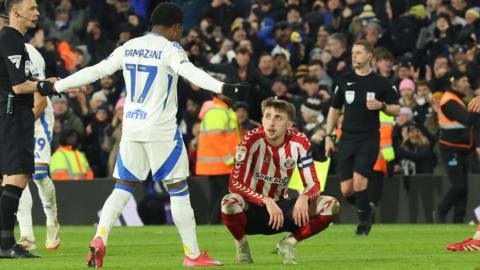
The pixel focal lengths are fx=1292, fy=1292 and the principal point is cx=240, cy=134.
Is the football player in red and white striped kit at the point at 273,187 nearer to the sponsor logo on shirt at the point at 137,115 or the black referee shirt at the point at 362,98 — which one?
the sponsor logo on shirt at the point at 137,115

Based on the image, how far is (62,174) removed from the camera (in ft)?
68.1

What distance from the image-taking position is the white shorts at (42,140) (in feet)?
45.3

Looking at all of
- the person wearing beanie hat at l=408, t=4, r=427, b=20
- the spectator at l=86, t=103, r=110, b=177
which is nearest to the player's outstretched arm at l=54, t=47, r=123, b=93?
the spectator at l=86, t=103, r=110, b=177

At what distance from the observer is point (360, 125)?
1547 centimetres

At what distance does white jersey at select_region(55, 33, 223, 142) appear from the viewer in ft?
34.0

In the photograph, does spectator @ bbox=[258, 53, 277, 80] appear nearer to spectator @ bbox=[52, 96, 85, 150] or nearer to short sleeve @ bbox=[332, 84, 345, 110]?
spectator @ bbox=[52, 96, 85, 150]

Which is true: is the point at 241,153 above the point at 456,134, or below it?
above

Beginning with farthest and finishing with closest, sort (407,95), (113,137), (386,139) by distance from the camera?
(113,137) < (407,95) < (386,139)

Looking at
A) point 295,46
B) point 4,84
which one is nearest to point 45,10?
point 295,46

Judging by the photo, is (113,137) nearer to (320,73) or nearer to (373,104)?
(320,73)

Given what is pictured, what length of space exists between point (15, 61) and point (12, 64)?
0.04 m

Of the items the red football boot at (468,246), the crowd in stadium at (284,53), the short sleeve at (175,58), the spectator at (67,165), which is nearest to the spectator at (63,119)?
the crowd in stadium at (284,53)

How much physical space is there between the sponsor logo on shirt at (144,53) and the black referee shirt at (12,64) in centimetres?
153

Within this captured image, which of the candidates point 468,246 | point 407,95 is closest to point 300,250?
point 468,246
